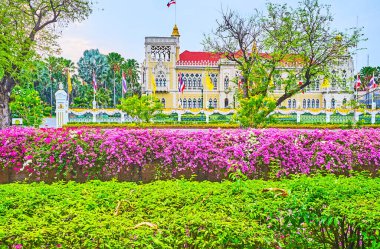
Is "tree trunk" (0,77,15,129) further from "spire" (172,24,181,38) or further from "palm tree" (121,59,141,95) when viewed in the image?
"spire" (172,24,181,38)

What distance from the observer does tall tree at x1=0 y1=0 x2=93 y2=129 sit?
17828 millimetres

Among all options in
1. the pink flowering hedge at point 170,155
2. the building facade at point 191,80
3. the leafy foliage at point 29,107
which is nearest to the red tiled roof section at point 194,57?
the building facade at point 191,80

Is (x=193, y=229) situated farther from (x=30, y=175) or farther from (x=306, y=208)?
(x=30, y=175)

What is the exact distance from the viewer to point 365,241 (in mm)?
2854

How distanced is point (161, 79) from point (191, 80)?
188 inches

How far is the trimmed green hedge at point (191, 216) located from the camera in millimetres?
2461

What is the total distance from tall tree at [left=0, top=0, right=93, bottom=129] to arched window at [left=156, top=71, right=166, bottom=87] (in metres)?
39.5

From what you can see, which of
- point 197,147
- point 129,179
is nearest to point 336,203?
point 197,147

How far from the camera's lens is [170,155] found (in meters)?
7.73

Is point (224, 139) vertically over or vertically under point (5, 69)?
under

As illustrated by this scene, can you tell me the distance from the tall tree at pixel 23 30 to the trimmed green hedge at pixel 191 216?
15.3 m

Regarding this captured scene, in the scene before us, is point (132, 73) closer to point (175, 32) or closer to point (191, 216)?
point (175, 32)

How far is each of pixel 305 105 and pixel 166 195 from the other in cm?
6233

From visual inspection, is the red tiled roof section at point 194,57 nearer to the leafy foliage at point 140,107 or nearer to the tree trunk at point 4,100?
the leafy foliage at point 140,107
